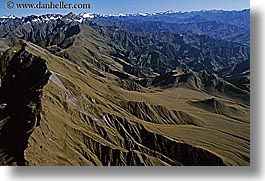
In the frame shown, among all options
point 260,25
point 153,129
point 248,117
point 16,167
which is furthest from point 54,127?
point 260,25

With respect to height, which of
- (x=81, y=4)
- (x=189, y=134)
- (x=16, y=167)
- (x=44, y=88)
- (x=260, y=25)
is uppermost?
(x=81, y=4)

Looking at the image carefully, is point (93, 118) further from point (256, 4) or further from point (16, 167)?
point (256, 4)

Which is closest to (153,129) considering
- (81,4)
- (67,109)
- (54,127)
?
(67,109)

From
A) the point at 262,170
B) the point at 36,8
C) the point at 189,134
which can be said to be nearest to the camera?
the point at 262,170

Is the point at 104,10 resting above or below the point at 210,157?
above

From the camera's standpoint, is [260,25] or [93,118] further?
[93,118]

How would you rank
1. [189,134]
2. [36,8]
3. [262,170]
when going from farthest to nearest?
[189,134] < [36,8] < [262,170]

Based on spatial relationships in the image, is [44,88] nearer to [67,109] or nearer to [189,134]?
[67,109]

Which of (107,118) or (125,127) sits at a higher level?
(107,118)
